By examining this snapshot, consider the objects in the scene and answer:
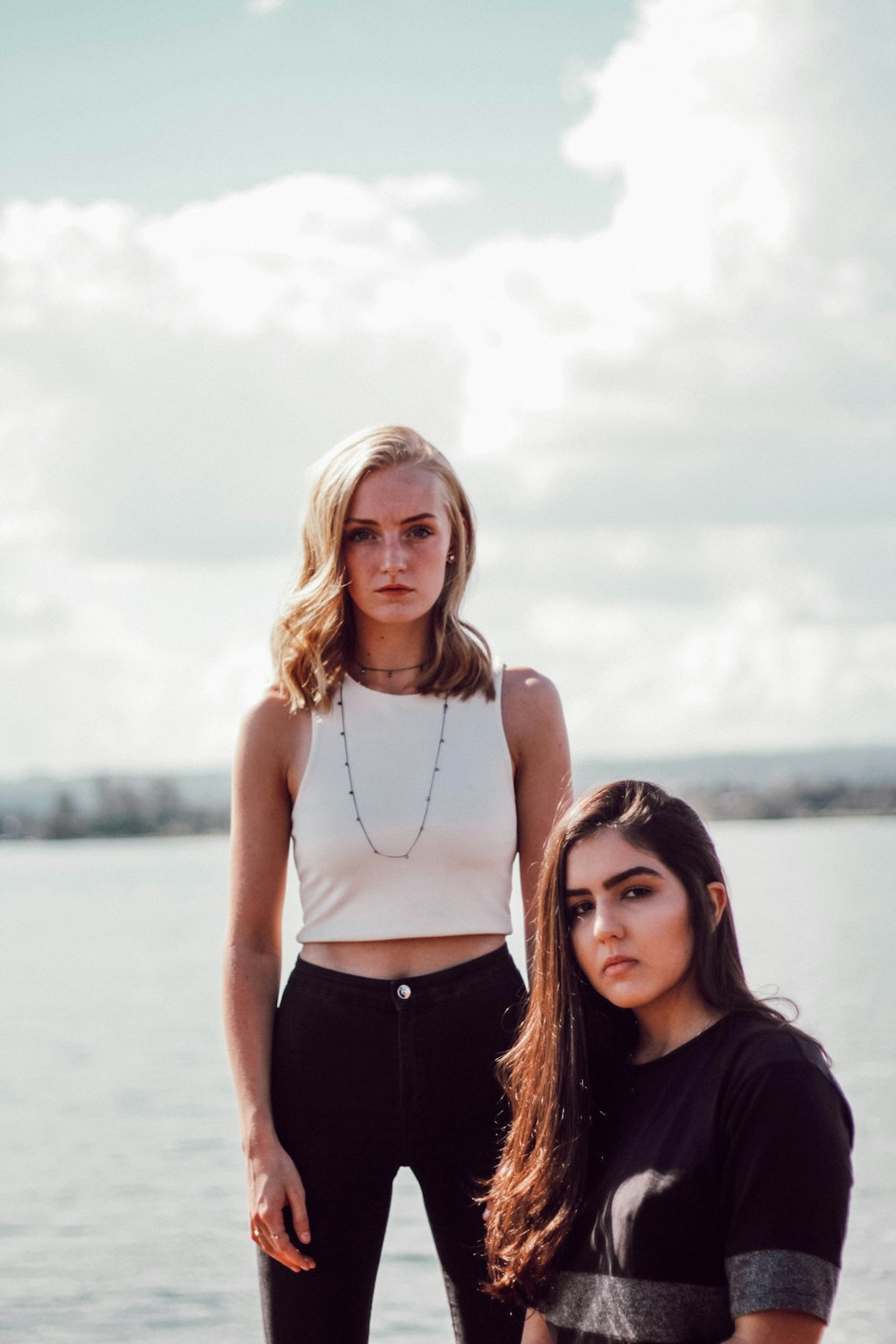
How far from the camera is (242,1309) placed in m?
7.86

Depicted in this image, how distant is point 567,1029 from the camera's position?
2283 mm

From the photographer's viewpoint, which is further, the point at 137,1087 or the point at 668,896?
the point at 137,1087

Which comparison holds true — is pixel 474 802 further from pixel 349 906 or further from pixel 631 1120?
pixel 631 1120

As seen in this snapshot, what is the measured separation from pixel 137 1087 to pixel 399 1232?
767cm

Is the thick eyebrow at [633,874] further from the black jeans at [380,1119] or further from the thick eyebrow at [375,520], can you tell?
the thick eyebrow at [375,520]

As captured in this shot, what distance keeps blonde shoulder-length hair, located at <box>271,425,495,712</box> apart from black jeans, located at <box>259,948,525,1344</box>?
492 millimetres

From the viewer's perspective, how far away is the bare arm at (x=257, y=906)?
2.62 m

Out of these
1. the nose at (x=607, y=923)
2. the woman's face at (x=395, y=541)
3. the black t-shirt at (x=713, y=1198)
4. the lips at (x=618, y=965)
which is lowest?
the black t-shirt at (x=713, y=1198)

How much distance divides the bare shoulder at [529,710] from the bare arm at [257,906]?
0.35m

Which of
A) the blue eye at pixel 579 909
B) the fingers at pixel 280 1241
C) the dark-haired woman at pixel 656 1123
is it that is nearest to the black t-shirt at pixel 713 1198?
the dark-haired woman at pixel 656 1123

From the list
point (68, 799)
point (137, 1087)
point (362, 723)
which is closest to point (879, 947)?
point (137, 1087)

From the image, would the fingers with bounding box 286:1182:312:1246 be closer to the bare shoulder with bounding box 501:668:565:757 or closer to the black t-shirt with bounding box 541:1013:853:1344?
the black t-shirt with bounding box 541:1013:853:1344

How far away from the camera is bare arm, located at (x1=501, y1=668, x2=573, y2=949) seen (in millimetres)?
2736

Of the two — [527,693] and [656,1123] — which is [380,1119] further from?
[527,693]
